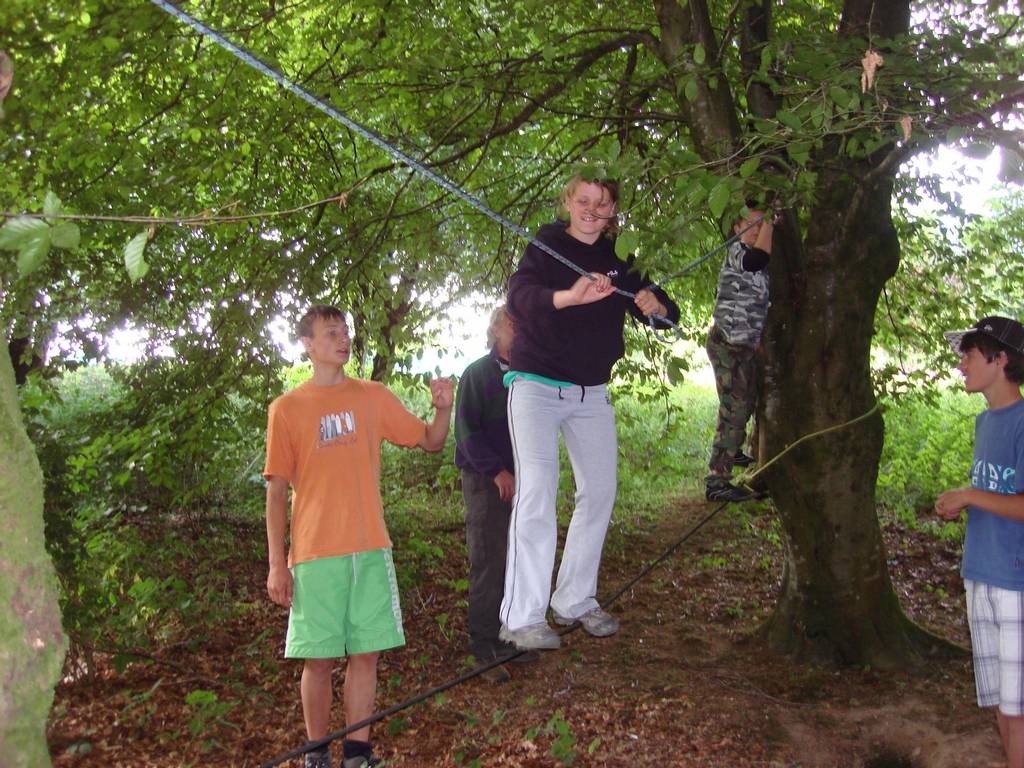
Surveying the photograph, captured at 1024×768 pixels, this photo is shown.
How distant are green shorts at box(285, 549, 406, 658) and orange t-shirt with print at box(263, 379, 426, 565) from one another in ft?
0.19

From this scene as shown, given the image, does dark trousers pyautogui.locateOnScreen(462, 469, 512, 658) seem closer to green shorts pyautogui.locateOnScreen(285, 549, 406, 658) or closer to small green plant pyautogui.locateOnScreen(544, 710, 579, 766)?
small green plant pyautogui.locateOnScreen(544, 710, 579, 766)

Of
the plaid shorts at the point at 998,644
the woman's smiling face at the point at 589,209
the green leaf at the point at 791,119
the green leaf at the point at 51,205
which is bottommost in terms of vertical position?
the plaid shorts at the point at 998,644

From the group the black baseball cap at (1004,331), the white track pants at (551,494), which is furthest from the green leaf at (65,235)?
the black baseball cap at (1004,331)

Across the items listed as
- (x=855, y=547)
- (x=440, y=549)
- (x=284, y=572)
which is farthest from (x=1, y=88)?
(x=440, y=549)

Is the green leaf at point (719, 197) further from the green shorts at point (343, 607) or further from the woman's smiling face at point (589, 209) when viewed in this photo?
the green shorts at point (343, 607)

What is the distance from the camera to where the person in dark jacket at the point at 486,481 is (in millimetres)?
4828

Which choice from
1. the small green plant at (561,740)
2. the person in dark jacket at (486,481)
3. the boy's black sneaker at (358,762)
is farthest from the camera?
the person in dark jacket at (486,481)

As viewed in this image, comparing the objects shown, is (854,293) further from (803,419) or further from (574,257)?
(574,257)

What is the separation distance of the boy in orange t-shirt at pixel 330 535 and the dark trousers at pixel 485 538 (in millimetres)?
1440

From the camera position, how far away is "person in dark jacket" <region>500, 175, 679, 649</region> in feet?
11.3

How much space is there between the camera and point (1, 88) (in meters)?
1.80

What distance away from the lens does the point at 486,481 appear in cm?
496

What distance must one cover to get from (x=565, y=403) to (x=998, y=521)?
5.50ft

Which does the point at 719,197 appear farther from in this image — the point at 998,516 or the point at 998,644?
the point at 998,644
